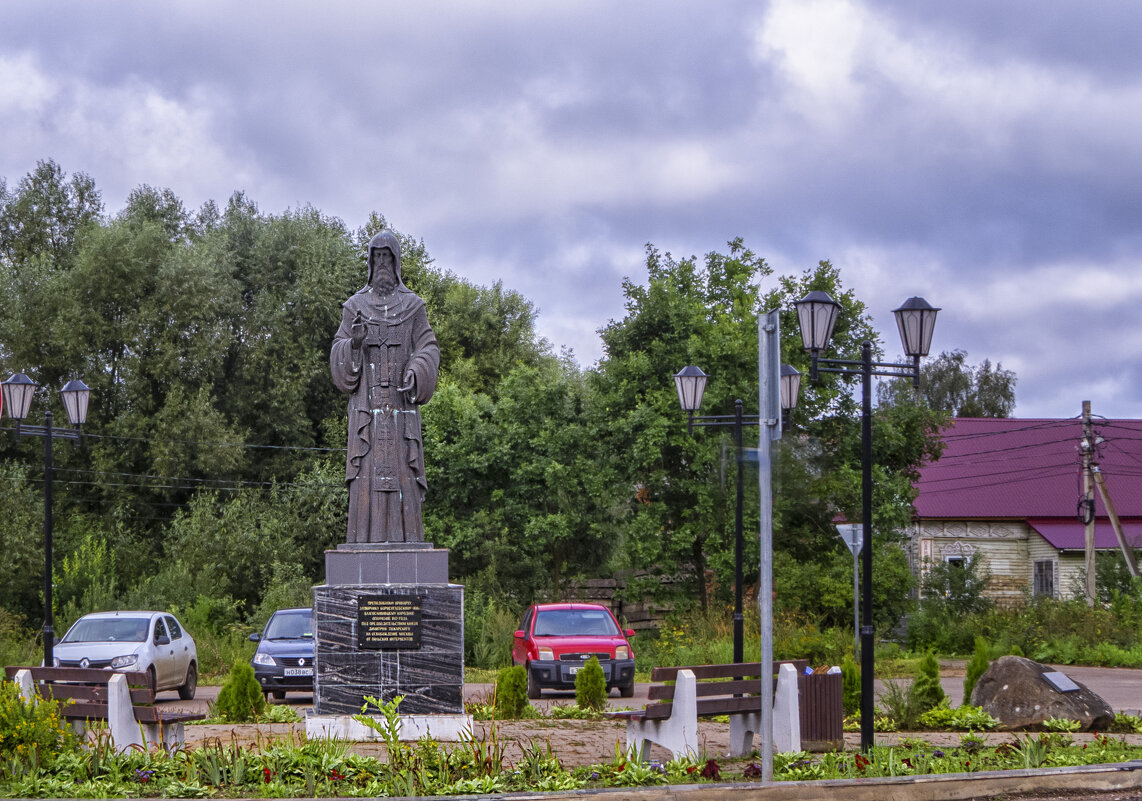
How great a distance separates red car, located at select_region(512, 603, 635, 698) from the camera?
19.8m

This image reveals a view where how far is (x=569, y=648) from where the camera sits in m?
20.0

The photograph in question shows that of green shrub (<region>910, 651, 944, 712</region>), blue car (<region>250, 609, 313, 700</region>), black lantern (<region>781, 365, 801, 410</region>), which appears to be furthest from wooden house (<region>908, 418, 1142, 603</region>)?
green shrub (<region>910, 651, 944, 712</region>)

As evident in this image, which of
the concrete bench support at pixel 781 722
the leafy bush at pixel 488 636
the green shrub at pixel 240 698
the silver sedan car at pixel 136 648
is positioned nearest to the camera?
the concrete bench support at pixel 781 722

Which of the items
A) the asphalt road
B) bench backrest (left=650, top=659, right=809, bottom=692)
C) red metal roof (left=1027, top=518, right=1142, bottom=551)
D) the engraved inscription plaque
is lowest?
the asphalt road

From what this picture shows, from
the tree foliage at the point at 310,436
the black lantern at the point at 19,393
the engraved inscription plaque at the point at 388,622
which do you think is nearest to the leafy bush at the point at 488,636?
the tree foliage at the point at 310,436

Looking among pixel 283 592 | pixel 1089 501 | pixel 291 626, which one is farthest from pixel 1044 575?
pixel 291 626

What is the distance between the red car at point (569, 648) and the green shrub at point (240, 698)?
20.4 feet

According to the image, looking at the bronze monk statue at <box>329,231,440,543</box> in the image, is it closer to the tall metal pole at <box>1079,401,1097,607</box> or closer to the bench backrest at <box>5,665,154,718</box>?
the bench backrest at <box>5,665,154,718</box>

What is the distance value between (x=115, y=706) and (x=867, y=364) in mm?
7625

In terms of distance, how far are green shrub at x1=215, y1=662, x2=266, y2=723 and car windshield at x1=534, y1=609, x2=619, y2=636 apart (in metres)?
6.97

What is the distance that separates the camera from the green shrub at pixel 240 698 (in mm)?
14273

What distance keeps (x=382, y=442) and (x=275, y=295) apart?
2529 cm

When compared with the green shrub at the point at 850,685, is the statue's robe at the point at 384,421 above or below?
above

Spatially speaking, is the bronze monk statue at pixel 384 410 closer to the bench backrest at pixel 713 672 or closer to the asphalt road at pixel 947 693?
the bench backrest at pixel 713 672
